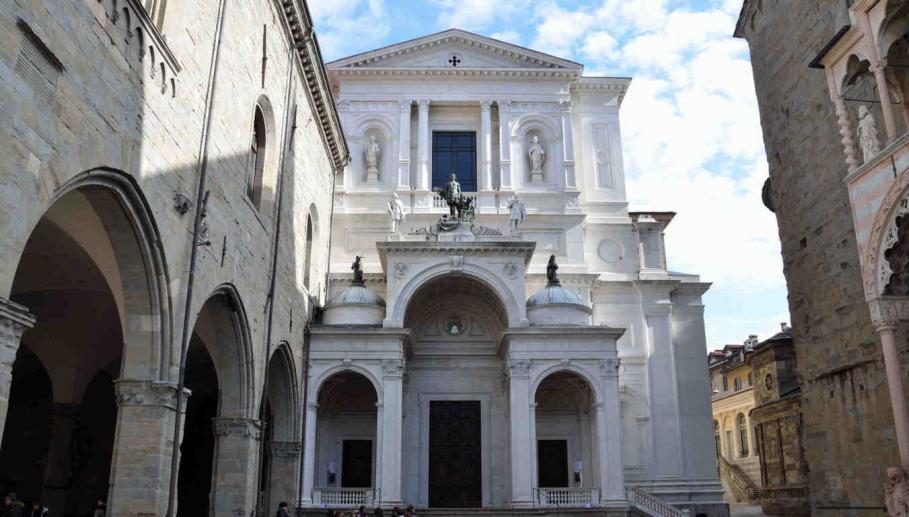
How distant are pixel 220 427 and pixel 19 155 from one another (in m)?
9.04

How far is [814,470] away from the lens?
623 inches

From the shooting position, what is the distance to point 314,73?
21.2 m

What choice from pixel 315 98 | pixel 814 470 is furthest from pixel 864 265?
pixel 315 98

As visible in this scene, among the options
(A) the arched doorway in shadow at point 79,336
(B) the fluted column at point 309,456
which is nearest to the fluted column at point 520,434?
(B) the fluted column at point 309,456

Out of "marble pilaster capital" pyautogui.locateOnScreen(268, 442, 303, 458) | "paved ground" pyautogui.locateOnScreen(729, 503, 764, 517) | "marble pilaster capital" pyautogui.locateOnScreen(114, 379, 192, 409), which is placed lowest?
"paved ground" pyautogui.locateOnScreen(729, 503, 764, 517)

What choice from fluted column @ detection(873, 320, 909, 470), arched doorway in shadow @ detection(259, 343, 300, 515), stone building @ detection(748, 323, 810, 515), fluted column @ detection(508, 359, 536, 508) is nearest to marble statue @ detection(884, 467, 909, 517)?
fluted column @ detection(873, 320, 909, 470)

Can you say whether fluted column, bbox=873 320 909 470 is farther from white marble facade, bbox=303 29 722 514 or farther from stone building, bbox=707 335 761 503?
stone building, bbox=707 335 761 503

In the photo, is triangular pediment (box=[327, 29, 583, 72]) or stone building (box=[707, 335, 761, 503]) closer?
triangular pediment (box=[327, 29, 583, 72])

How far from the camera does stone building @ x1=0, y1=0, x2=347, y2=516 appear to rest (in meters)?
8.59

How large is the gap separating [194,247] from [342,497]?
11.0 metres

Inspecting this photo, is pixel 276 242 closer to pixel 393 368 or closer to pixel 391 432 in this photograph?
pixel 393 368

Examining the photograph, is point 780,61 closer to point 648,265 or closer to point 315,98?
point 648,265

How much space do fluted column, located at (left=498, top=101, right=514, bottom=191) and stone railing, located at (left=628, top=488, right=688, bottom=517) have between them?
11.3 m

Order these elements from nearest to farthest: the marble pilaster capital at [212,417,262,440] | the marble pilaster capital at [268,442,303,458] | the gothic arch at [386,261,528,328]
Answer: the marble pilaster capital at [212,417,262,440] < the marble pilaster capital at [268,442,303,458] < the gothic arch at [386,261,528,328]
